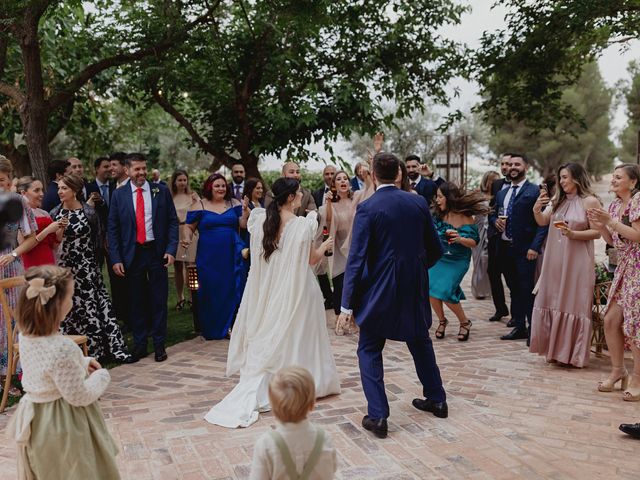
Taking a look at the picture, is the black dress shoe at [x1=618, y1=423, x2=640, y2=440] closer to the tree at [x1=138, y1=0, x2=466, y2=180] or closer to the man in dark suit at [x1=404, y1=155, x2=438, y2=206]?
the man in dark suit at [x1=404, y1=155, x2=438, y2=206]

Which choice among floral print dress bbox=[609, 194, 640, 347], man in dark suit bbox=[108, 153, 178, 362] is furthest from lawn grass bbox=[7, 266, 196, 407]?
floral print dress bbox=[609, 194, 640, 347]

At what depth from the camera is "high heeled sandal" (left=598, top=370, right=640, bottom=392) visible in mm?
5539

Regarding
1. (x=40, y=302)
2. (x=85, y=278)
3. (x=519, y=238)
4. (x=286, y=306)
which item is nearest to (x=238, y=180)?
(x=85, y=278)

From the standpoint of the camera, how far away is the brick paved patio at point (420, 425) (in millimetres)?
3998

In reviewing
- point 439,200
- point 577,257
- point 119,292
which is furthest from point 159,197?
point 577,257

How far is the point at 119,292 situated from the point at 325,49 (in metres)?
5.64

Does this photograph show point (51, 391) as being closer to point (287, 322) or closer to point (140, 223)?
point (287, 322)

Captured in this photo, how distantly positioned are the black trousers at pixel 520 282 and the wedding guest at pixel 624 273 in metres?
1.77

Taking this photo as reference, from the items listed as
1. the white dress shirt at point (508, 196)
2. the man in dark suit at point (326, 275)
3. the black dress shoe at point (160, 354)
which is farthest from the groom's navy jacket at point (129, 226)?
the white dress shirt at point (508, 196)

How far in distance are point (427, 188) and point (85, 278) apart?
16.1ft

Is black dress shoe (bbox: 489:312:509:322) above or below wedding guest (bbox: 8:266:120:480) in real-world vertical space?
below

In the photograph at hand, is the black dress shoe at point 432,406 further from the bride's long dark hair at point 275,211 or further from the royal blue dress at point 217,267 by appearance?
the royal blue dress at point 217,267

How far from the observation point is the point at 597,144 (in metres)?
58.1

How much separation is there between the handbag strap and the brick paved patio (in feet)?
4.83
